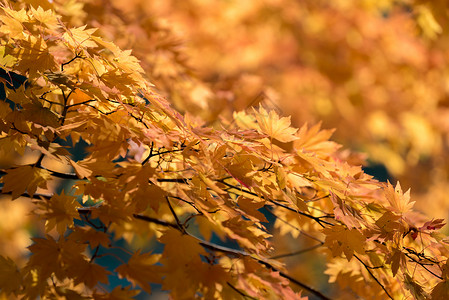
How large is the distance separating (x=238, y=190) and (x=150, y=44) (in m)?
0.98

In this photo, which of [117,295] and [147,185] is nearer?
[147,185]

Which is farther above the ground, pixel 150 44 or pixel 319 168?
pixel 150 44

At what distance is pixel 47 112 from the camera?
0.84m

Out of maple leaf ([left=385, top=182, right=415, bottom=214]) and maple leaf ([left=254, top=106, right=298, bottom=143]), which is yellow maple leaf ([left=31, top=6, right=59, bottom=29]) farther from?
maple leaf ([left=385, top=182, right=415, bottom=214])

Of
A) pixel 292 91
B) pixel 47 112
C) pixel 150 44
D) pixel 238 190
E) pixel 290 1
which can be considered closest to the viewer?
pixel 47 112

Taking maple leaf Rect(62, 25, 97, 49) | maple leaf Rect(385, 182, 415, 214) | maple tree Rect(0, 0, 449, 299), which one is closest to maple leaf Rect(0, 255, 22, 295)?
maple tree Rect(0, 0, 449, 299)

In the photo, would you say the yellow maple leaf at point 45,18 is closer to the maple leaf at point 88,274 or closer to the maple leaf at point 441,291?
the maple leaf at point 88,274

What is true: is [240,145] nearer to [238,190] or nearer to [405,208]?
[238,190]

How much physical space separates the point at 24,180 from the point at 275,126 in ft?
1.74

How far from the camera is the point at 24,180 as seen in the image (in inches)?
33.9

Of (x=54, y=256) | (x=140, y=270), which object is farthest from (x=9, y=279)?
(x=140, y=270)

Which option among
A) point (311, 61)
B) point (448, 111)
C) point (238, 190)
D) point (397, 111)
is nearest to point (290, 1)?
point (311, 61)

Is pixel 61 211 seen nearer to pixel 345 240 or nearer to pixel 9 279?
pixel 9 279

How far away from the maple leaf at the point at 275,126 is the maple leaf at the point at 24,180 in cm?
46
